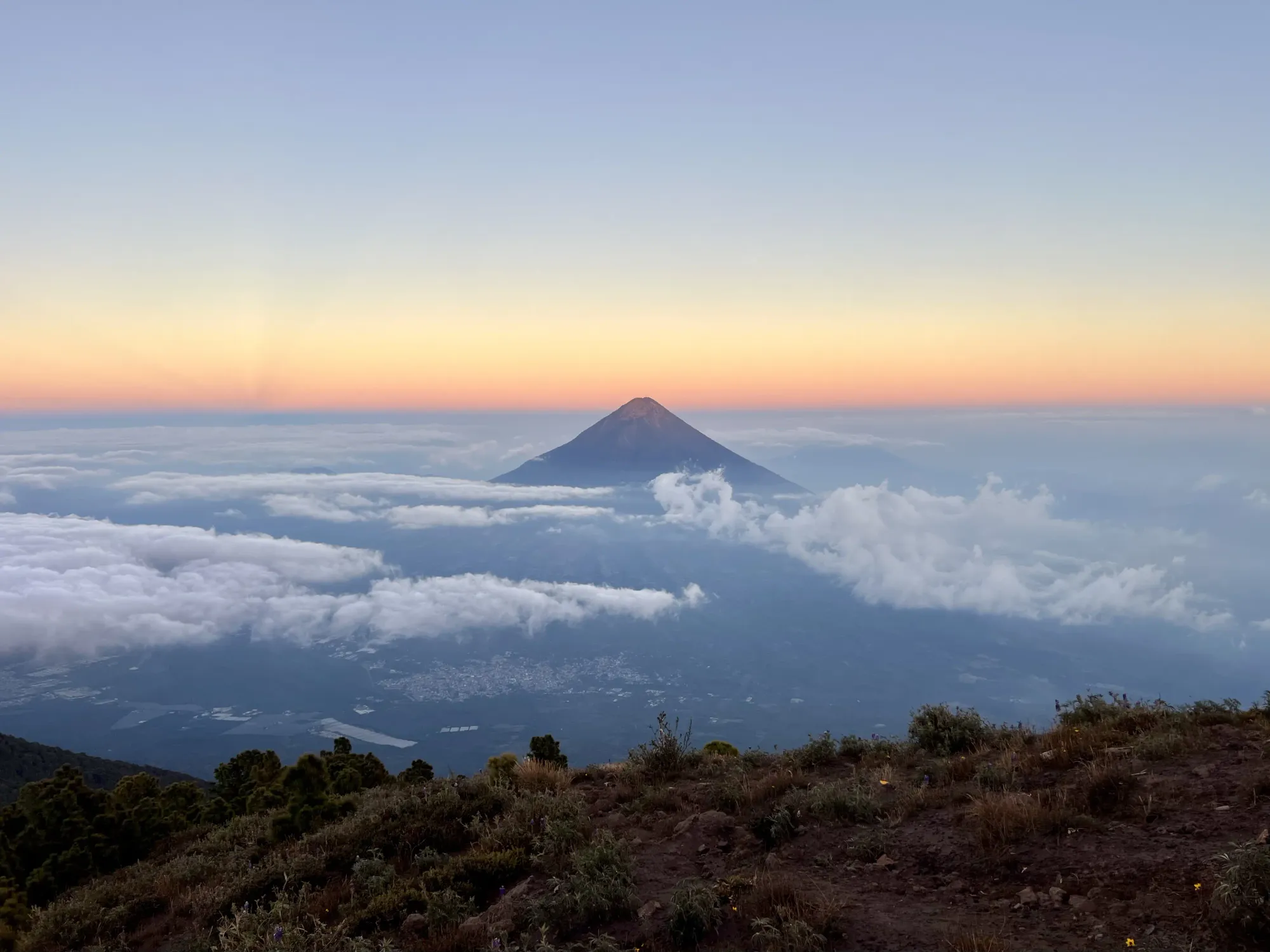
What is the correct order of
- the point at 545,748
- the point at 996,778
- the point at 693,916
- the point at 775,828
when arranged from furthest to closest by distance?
the point at 545,748, the point at 996,778, the point at 775,828, the point at 693,916

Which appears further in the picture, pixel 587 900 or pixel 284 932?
pixel 284 932

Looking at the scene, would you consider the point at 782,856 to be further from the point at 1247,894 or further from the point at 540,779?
the point at 540,779

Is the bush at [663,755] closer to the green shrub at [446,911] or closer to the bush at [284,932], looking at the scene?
the green shrub at [446,911]

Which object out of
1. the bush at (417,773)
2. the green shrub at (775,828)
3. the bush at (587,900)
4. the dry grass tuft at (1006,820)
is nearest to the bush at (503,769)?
the bush at (417,773)

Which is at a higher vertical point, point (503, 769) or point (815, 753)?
point (815, 753)

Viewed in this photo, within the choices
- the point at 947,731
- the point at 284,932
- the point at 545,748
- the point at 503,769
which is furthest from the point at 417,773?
the point at 947,731

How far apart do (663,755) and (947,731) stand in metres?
4.33

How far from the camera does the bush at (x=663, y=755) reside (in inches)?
410

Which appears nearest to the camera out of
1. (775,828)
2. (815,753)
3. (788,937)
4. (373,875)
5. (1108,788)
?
(788,937)

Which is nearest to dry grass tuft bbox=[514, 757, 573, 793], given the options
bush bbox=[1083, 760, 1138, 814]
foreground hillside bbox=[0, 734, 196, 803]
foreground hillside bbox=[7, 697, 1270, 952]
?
foreground hillside bbox=[7, 697, 1270, 952]

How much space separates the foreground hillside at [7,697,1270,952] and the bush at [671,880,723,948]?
0.08 feet

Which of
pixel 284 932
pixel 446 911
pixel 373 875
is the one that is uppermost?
pixel 446 911

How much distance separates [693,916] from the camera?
5.20 meters

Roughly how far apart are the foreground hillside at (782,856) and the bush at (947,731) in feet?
0.12
